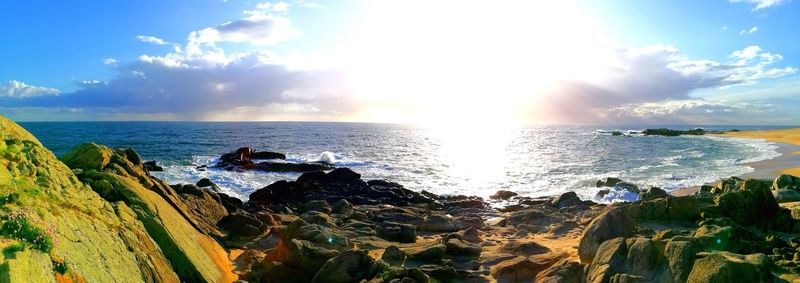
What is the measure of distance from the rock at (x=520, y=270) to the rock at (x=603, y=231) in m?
0.89

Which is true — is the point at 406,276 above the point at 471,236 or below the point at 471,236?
above

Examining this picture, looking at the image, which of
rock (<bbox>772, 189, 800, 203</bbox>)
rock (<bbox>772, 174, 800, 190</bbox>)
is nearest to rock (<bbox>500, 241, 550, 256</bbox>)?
rock (<bbox>772, 189, 800, 203</bbox>)

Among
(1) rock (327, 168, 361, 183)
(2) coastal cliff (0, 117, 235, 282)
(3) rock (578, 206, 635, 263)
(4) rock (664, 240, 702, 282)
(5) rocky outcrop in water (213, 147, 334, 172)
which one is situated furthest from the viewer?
(5) rocky outcrop in water (213, 147, 334, 172)

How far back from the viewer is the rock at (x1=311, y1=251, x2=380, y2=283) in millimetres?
10516

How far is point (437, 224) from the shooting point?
1852 cm

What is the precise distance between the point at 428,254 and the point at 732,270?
22.0 feet

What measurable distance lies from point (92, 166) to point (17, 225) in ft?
21.6

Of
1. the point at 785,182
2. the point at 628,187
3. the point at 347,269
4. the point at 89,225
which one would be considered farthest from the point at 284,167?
the point at 785,182

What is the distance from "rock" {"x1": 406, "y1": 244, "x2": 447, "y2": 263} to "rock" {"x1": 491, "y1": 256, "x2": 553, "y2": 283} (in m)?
1.52

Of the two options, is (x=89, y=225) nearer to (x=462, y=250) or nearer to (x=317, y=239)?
(x=317, y=239)

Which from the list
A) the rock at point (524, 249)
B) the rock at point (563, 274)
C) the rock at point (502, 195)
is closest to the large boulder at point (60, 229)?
the rock at point (563, 274)

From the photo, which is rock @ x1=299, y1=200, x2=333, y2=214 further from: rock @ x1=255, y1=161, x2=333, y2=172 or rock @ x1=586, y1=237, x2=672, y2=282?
rock @ x1=255, y1=161, x2=333, y2=172

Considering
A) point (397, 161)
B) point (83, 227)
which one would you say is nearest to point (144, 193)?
point (83, 227)

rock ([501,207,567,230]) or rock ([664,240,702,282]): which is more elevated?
rock ([664,240,702,282])
